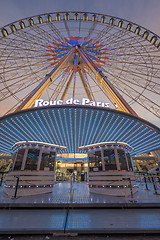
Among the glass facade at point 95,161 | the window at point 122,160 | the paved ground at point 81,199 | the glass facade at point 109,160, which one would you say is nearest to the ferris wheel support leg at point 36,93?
the paved ground at point 81,199

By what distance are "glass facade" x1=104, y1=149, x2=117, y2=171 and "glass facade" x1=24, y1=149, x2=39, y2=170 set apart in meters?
6.06

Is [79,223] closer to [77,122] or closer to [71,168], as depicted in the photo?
[77,122]

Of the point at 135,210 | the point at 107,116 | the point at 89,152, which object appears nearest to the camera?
the point at 135,210

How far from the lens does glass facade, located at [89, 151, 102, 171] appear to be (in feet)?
37.1

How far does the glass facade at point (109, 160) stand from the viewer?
1071 centimetres

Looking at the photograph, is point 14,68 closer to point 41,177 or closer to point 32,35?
point 32,35

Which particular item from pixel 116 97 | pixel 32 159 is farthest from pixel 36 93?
pixel 116 97

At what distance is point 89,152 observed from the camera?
1266 centimetres

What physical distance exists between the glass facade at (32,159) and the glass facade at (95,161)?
5.06 m

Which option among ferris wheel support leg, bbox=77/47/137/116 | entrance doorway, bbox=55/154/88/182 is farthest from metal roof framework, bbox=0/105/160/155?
entrance doorway, bbox=55/154/88/182

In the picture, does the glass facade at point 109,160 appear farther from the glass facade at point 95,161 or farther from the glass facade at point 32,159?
the glass facade at point 32,159

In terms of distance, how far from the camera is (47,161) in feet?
37.6
